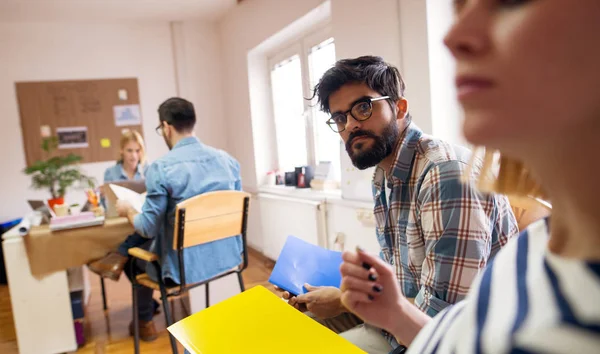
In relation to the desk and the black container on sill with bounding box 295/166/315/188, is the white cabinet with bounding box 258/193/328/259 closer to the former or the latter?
the black container on sill with bounding box 295/166/315/188

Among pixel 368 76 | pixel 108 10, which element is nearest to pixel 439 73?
pixel 368 76

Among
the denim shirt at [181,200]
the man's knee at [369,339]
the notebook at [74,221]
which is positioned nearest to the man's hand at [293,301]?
the man's knee at [369,339]

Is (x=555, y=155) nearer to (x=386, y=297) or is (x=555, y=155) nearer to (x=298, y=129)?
(x=386, y=297)

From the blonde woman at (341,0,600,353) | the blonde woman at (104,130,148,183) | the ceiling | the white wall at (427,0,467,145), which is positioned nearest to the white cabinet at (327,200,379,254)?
the white wall at (427,0,467,145)

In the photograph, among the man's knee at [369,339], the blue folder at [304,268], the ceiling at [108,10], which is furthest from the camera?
the ceiling at [108,10]

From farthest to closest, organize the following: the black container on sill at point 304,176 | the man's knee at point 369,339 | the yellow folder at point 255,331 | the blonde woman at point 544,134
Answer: the black container on sill at point 304,176 < the man's knee at point 369,339 < the yellow folder at point 255,331 < the blonde woman at point 544,134

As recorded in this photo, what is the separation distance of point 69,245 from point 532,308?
2.31 metres

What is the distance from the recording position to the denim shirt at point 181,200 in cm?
189

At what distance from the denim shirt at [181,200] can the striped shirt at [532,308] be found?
1744mm

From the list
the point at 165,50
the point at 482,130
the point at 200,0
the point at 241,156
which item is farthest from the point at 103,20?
the point at 482,130

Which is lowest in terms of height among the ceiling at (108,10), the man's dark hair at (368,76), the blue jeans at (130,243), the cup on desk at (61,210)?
the blue jeans at (130,243)

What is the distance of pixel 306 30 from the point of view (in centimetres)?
325

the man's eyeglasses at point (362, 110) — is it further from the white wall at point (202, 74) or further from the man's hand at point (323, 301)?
the white wall at point (202, 74)

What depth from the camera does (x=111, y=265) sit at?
82.3 inches
